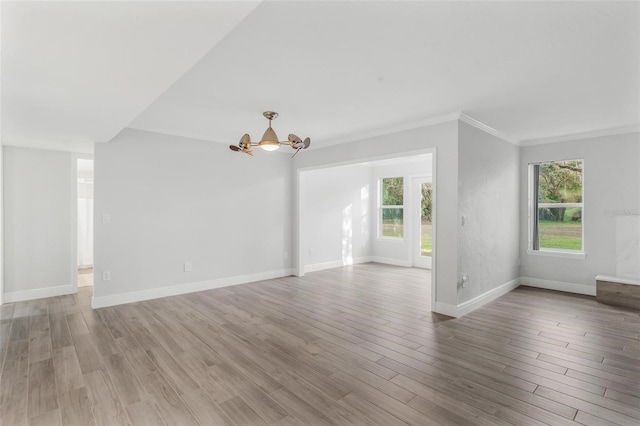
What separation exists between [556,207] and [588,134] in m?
1.26

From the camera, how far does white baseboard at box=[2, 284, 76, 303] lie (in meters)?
4.87

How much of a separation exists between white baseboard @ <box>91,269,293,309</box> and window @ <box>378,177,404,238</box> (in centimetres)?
314

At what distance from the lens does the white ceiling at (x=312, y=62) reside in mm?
1703

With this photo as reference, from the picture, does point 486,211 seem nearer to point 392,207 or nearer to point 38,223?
point 392,207

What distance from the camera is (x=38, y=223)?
510 centimetres

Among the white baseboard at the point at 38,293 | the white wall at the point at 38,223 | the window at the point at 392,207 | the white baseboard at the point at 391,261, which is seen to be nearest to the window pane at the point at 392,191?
the window at the point at 392,207

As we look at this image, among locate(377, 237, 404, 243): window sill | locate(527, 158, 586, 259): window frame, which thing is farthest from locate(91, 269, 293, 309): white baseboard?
locate(527, 158, 586, 259): window frame

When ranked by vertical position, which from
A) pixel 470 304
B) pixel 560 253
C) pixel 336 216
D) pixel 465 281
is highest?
pixel 336 216

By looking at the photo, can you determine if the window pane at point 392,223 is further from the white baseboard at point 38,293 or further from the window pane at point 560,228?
the white baseboard at point 38,293

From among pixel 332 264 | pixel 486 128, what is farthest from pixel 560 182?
pixel 332 264

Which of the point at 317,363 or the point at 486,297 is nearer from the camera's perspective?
the point at 317,363

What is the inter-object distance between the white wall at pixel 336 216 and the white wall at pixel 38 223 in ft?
13.3

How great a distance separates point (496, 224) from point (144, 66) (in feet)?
16.5

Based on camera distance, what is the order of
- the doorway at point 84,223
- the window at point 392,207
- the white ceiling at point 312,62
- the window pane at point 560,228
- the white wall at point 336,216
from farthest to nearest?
1. the window at point 392,207
2. the doorway at point 84,223
3. the white wall at point 336,216
4. the window pane at point 560,228
5. the white ceiling at point 312,62
